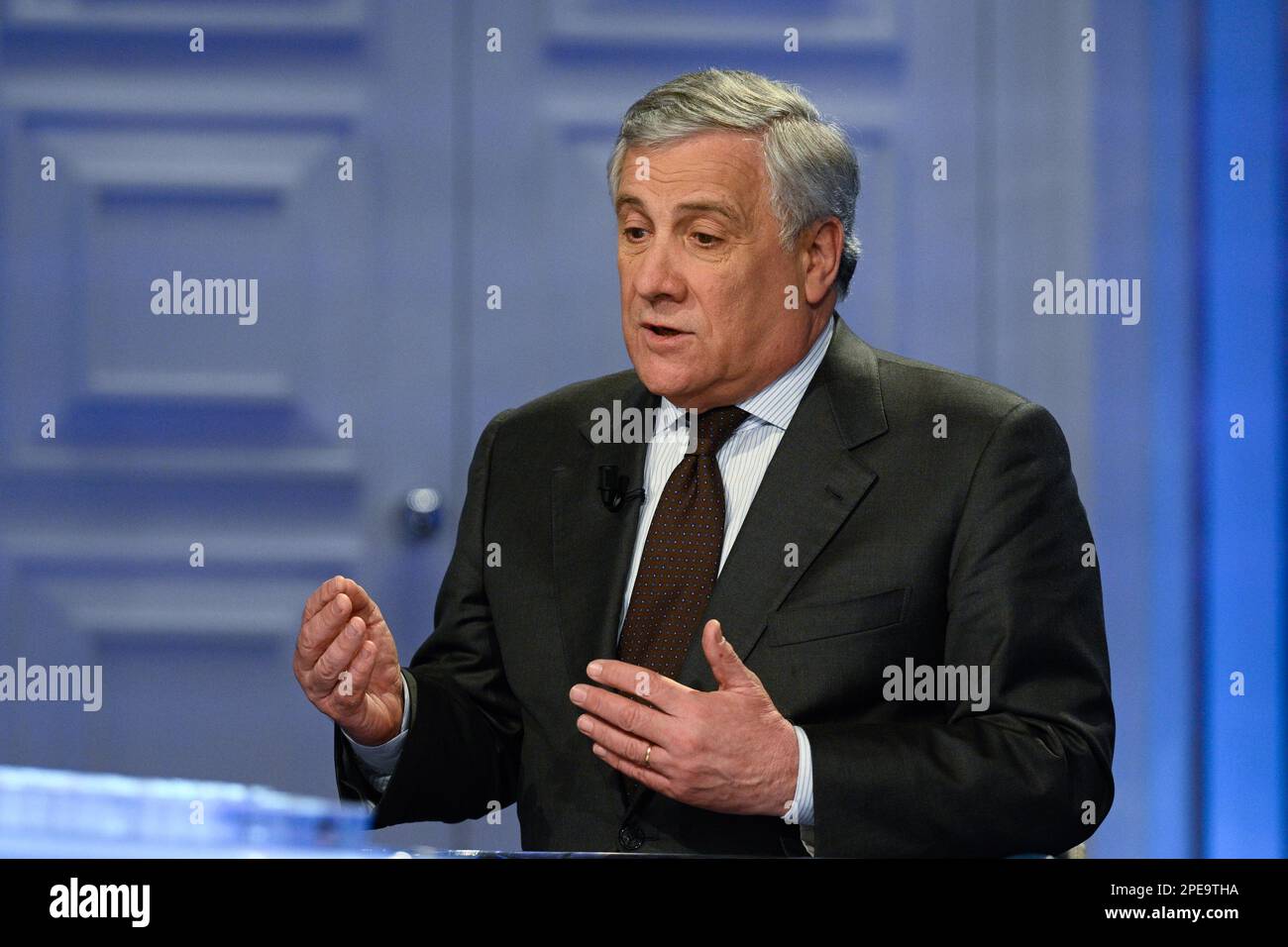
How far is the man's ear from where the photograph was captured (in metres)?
1.97

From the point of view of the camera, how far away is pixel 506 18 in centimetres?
278

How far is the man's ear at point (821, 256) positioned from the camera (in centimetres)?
197

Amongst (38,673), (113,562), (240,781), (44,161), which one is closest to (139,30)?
(44,161)

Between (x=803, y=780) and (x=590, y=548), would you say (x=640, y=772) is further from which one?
(x=590, y=548)

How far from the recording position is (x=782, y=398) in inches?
76.9

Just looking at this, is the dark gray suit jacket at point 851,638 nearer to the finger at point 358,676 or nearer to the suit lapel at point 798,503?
the suit lapel at point 798,503

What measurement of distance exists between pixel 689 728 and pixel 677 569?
34cm

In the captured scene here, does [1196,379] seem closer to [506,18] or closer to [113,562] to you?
[506,18]

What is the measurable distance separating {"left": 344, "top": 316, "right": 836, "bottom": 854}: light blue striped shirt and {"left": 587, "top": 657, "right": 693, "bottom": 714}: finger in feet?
1.02

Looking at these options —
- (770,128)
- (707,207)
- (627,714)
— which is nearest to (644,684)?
(627,714)
